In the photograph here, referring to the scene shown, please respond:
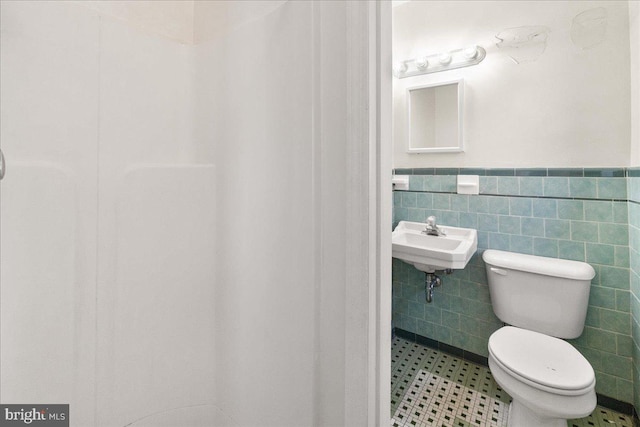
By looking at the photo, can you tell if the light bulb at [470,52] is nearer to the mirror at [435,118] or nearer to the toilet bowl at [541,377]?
the mirror at [435,118]

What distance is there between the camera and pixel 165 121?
943 millimetres

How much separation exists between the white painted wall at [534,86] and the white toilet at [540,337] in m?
0.58

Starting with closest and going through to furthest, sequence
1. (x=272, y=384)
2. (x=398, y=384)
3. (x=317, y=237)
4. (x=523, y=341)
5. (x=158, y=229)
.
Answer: (x=317, y=237)
(x=272, y=384)
(x=158, y=229)
(x=523, y=341)
(x=398, y=384)

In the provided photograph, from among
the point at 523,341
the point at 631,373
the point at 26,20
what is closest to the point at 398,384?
the point at 523,341

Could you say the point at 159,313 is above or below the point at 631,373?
above

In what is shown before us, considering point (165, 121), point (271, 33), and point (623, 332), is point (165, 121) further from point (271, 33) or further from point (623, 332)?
point (623, 332)

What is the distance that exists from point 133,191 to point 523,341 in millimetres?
1759

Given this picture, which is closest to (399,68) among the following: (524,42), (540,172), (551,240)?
(524,42)

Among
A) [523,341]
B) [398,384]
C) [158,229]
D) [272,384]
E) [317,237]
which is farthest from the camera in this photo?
[398,384]

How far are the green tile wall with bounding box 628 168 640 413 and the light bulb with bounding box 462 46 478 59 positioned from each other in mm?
979

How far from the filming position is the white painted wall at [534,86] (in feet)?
4.85

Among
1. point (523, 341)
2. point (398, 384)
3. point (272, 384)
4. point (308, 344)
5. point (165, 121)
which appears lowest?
point (398, 384)

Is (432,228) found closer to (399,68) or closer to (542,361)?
(542,361)

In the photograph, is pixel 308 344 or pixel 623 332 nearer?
pixel 308 344
